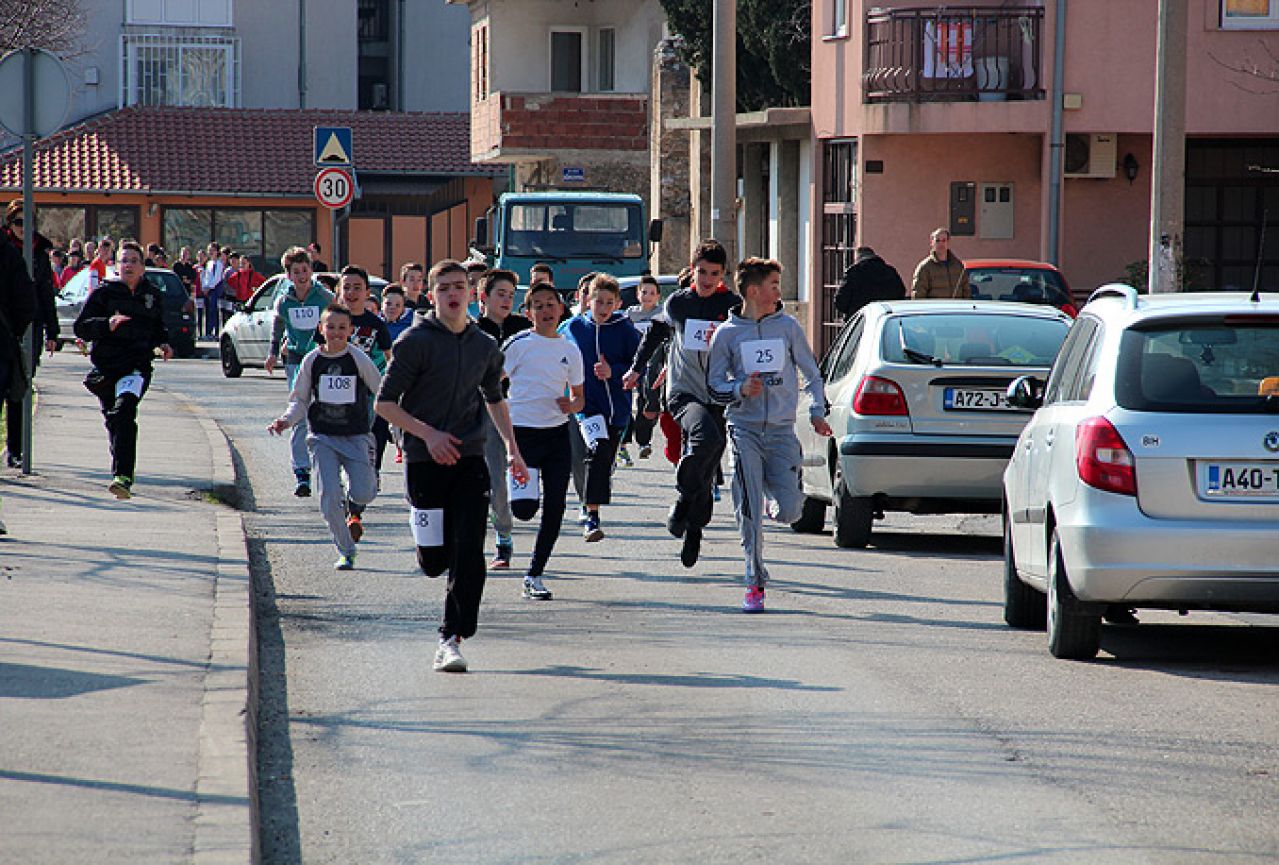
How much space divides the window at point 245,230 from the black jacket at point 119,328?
4451 centimetres

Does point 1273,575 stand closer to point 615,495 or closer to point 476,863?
point 476,863

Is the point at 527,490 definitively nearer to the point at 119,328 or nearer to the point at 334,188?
the point at 119,328

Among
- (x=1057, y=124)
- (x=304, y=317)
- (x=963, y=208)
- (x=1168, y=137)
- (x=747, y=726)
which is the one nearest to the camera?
(x=747, y=726)

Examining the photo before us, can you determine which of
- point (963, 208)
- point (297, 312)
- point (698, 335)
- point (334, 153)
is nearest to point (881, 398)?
point (698, 335)

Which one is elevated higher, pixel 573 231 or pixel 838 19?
pixel 838 19

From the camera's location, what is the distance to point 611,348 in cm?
1460

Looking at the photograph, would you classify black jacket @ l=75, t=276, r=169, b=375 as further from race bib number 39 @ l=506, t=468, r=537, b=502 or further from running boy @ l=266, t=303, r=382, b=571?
race bib number 39 @ l=506, t=468, r=537, b=502

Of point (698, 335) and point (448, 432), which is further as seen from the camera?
point (698, 335)

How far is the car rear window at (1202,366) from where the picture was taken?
9.23m

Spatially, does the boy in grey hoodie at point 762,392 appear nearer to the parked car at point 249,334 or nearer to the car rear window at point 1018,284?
the car rear window at point 1018,284

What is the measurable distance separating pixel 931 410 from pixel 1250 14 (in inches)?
720

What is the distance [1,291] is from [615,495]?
5.58 m

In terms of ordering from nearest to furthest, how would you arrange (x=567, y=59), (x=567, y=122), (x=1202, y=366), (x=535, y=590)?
1. (x=1202, y=366)
2. (x=535, y=590)
3. (x=567, y=122)
4. (x=567, y=59)

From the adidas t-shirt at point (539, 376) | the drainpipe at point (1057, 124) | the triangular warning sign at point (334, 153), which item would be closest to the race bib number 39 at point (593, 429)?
the adidas t-shirt at point (539, 376)
